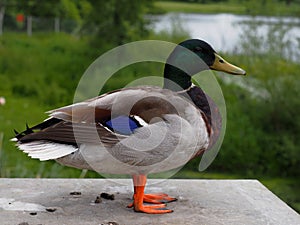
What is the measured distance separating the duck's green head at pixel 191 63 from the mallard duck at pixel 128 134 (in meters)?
0.11

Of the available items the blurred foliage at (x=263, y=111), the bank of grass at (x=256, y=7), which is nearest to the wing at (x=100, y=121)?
the blurred foliage at (x=263, y=111)

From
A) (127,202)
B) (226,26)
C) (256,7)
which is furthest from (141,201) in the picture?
(226,26)

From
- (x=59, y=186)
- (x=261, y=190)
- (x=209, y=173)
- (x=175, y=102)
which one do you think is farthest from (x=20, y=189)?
(x=209, y=173)

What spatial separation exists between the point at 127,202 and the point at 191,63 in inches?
24.3

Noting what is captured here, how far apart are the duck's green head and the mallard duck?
0.37ft

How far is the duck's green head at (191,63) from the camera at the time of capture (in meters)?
2.38

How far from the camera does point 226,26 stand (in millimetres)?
9336

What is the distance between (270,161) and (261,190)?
406 cm

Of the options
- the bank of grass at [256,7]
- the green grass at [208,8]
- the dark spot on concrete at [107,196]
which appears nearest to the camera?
the dark spot on concrete at [107,196]

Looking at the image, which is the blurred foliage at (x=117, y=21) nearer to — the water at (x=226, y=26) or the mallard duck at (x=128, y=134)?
the water at (x=226, y=26)

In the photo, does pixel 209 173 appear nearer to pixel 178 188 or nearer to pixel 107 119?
pixel 178 188

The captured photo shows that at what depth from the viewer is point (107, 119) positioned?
2189 millimetres

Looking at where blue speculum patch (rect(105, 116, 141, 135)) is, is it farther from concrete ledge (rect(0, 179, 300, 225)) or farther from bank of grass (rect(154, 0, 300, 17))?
bank of grass (rect(154, 0, 300, 17))

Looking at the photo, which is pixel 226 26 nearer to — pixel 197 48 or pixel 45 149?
pixel 197 48
